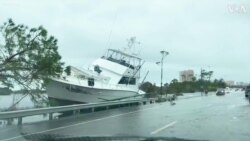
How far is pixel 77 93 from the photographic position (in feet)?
126

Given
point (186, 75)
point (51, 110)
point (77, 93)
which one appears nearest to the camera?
point (51, 110)

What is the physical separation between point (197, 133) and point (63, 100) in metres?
23.4

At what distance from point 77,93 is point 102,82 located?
3510 millimetres

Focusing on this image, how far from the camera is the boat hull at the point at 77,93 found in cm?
3693

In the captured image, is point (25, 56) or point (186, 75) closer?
point (25, 56)

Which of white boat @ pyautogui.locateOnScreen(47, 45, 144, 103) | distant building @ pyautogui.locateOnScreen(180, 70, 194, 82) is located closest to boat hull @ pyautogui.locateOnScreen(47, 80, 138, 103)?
white boat @ pyautogui.locateOnScreen(47, 45, 144, 103)

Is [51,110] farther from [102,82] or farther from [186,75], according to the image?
[186,75]

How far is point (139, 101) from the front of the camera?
41.1 metres

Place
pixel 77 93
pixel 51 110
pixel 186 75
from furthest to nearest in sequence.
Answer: pixel 186 75
pixel 77 93
pixel 51 110

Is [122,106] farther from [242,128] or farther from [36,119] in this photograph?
[242,128]

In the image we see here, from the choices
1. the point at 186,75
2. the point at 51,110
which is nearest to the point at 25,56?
the point at 51,110

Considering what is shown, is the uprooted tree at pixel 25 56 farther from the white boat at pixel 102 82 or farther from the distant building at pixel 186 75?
the distant building at pixel 186 75

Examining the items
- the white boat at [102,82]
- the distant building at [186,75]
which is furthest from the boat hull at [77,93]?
the distant building at [186,75]

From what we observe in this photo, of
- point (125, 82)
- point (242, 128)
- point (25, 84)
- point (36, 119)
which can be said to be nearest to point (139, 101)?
point (125, 82)
